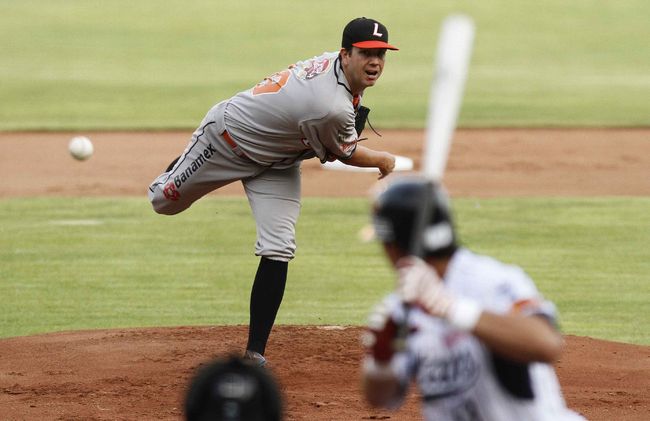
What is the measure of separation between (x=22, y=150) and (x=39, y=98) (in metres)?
6.95

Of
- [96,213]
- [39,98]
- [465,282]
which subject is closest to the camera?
[465,282]

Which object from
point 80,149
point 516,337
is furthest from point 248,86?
point 516,337

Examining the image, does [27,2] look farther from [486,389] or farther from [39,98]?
[486,389]

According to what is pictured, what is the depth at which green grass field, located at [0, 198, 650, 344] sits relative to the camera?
9031 mm

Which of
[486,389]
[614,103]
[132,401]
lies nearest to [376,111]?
[614,103]

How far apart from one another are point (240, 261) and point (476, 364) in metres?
7.70

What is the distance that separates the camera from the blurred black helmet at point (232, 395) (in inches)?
105

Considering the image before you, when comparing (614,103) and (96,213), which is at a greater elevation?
(614,103)

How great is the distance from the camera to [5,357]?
759cm

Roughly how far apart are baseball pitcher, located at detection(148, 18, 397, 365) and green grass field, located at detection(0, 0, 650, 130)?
44.1ft

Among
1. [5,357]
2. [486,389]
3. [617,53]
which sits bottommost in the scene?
[5,357]

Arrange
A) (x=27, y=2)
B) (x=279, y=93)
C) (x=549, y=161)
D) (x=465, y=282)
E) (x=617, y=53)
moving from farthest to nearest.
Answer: (x=27, y=2) < (x=617, y=53) < (x=549, y=161) < (x=279, y=93) < (x=465, y=282)

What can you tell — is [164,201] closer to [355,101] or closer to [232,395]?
[355,101]

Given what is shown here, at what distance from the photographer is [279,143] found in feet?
23.5
